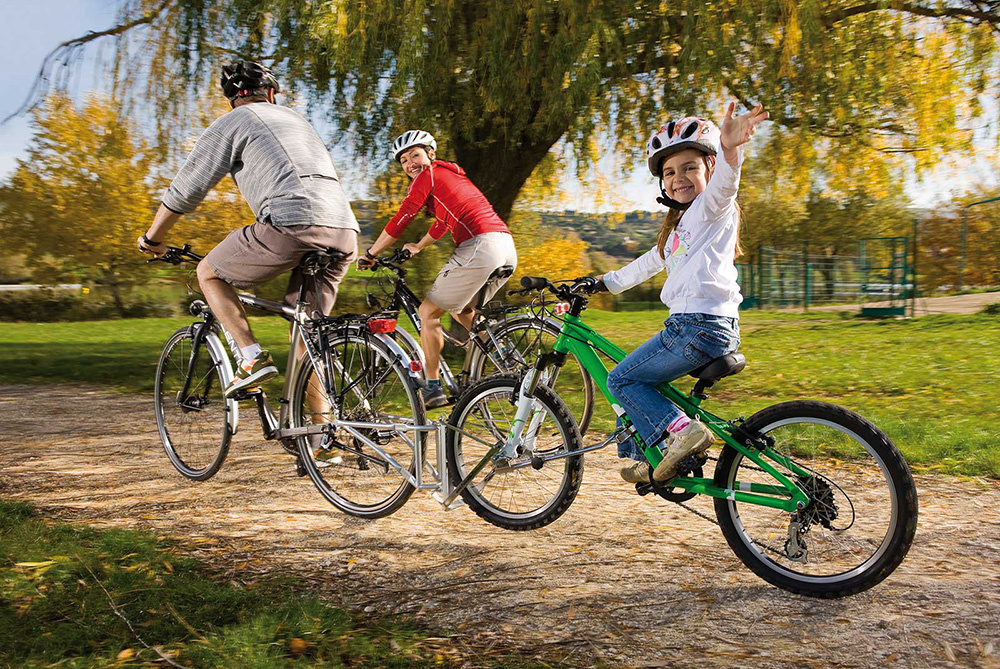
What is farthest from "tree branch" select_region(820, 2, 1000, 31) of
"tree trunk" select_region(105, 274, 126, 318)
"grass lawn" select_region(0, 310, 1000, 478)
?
"tree trunk" select_region(105, 274, 126, 318)

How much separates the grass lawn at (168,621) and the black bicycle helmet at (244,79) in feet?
7.32

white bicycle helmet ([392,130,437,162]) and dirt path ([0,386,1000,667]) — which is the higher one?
white bicycle helmet ([392,130,437,162])

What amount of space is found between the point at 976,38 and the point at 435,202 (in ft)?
20.1

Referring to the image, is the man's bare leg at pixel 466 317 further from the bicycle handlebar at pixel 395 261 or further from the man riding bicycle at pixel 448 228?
the bicycle handlebar at pixel 395 261

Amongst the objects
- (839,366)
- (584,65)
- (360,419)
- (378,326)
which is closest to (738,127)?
(378,326)

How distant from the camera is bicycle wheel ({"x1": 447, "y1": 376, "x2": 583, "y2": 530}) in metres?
3.99

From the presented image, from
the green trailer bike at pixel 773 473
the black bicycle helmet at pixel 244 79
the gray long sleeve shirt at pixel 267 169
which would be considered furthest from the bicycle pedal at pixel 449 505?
the black bicycle helmet at pixel 244 79

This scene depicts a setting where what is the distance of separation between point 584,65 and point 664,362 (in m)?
4.53

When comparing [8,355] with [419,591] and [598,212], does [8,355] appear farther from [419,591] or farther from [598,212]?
[419,591]

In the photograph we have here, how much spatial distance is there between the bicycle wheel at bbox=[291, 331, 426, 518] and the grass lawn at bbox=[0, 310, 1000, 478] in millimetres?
2647

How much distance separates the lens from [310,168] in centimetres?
445

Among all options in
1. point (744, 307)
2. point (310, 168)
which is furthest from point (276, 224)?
point (744, 307)

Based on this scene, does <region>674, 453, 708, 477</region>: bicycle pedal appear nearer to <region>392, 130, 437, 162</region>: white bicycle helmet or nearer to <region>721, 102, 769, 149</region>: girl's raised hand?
<region>721, 102, 769, 149</region>: girl's raised hand

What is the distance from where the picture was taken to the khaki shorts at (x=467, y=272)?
564cm
